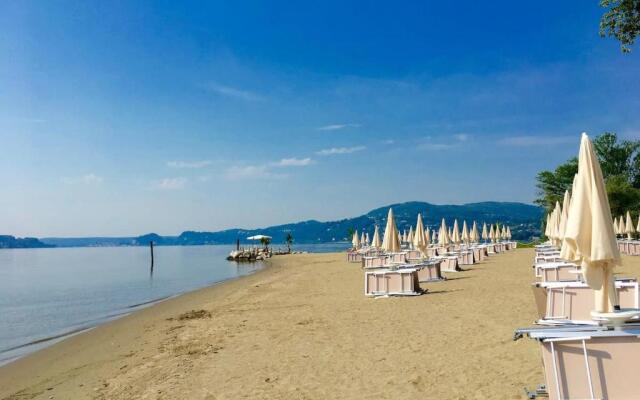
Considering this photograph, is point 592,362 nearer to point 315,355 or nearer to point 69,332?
point 315,355

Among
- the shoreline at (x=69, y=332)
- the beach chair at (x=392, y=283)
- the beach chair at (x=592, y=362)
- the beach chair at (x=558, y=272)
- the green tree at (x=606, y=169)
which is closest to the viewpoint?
the beach chair at (x=592, y=362)

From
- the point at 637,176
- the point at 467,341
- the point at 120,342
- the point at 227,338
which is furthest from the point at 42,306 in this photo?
the point at 637,176

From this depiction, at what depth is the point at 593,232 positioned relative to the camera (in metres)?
4.90

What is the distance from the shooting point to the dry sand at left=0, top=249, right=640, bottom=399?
635 centimetres

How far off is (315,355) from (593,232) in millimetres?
4874

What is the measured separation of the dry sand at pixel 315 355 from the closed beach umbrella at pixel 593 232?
146cm

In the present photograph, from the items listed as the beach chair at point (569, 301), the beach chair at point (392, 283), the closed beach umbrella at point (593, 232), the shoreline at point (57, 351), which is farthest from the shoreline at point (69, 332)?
the closed beach umbrella at point (593, 232)

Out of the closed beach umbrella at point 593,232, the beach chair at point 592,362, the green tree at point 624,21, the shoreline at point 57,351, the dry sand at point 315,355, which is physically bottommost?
the shoreline at point 57,351

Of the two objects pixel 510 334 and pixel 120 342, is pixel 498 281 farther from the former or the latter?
pixel 120 342

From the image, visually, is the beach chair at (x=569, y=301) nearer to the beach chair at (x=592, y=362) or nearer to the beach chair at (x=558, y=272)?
the beach chair at (x=592, y=362)

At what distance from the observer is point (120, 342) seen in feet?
42.4

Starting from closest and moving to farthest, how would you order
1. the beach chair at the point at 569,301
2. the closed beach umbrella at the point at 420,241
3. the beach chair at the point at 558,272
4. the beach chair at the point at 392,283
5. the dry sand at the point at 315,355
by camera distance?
1. the dry sand at the point at 315,355
2. the beach chair at the point at 569,301
3. the beach chair at the point at 558,272
4. the beach chair at the point at 392,283
5. the closed beach umbrella at the point at 420,241

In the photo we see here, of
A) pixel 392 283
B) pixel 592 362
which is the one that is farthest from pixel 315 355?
pixel 392 283

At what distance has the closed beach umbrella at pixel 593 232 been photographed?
486 cm
